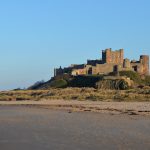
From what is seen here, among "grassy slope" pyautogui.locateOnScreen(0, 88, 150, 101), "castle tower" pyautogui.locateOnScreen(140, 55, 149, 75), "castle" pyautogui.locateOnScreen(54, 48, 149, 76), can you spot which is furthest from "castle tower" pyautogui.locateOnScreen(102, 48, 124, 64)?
"grassy slope" pyautogui.locateOnScreen(0, 88, 150, 101)

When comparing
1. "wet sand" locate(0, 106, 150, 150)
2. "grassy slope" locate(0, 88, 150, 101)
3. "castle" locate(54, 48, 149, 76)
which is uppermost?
"castle" locate(54, 48, 149, 76)

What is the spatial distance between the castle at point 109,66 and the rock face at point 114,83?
8.74 m

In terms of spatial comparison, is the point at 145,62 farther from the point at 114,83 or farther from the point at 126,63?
the point at 114,83

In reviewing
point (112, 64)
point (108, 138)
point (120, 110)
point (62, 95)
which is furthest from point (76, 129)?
point (112, 64)

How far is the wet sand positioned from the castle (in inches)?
1570

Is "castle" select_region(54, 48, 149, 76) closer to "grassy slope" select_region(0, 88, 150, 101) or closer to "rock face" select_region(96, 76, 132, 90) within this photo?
"rock face" select_region(96, 76, 132, 90)

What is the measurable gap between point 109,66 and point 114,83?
12881 mm

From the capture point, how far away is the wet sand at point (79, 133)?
13438mm

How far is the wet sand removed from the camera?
1344cm

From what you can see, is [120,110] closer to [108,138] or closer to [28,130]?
[28,130]

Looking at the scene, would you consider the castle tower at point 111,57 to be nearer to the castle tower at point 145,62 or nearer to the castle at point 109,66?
the castle at point 109,66

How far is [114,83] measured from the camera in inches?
1998

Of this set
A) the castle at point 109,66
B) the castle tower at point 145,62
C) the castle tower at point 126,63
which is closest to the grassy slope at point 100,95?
Result: the castle at point 109,66

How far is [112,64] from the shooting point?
63906mm
